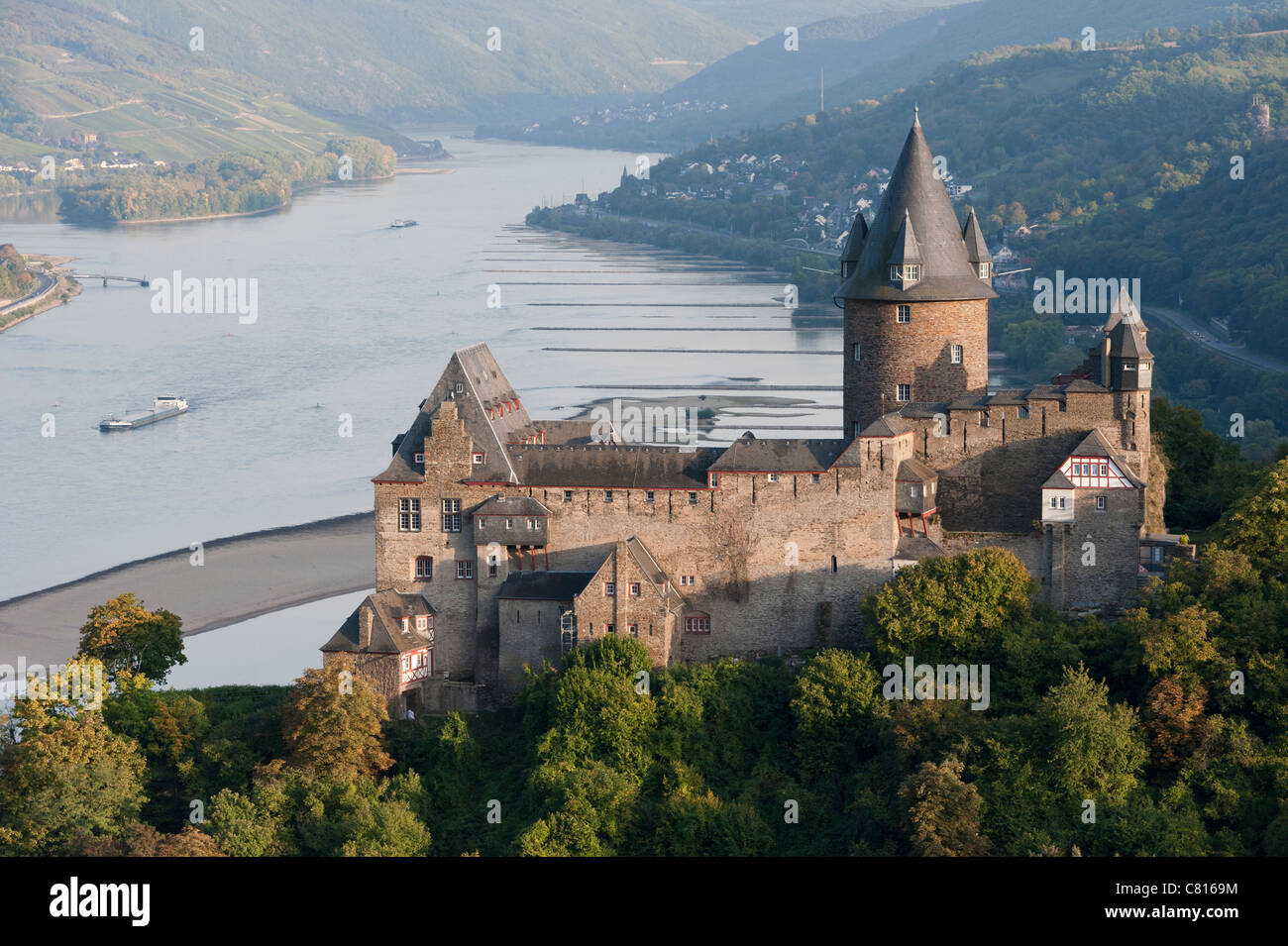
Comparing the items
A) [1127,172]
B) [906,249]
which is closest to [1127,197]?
[1127,172]

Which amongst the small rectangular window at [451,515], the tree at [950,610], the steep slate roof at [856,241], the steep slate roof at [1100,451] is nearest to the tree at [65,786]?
the small rectangular window at [451,515]

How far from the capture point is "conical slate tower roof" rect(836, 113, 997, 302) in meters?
52.0

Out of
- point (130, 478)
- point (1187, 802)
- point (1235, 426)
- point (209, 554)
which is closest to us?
point (1187, 802)

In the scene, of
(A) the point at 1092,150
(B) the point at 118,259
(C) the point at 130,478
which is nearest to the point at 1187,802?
(C) the point at 130,478

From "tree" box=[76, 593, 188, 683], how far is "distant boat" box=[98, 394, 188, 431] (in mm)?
49584

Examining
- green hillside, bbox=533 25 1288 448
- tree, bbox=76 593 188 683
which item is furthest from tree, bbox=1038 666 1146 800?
green hillside, bbox=533 25 1288 448

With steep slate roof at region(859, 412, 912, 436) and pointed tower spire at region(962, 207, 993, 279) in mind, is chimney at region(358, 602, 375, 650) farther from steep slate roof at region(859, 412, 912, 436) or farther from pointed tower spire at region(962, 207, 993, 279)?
pointed tower spire at region(962, 207, 993, 279)

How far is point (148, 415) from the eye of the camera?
102312 millimetres

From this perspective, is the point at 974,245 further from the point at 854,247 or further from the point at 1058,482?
the point at 1058,482

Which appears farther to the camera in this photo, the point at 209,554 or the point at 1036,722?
the point at 209,554

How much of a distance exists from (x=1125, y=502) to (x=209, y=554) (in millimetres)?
39209

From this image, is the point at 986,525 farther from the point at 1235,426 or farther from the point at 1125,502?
the point at 1235,426

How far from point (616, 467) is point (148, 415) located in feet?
190

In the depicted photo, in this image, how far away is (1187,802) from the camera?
42688mm
